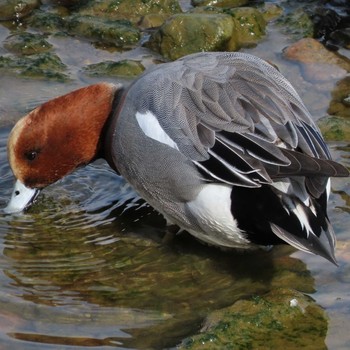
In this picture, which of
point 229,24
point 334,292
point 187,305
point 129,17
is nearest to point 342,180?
point 334,292

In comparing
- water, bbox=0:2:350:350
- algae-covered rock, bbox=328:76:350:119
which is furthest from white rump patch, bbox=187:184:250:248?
algae-covered rock, bbox=328:76:350:119

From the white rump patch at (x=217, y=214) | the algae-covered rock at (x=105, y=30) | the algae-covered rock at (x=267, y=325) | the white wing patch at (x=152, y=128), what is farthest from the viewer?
the algae-covered rock at (x=105, y=30)

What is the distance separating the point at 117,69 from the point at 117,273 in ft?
7.19

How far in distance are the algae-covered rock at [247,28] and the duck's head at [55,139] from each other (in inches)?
83.2

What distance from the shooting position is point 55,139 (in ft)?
16.0

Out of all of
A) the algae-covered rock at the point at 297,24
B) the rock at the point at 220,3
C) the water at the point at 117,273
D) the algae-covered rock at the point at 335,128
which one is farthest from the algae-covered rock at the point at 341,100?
the rock at the point at 220,3

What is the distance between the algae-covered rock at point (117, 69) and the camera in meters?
6.37

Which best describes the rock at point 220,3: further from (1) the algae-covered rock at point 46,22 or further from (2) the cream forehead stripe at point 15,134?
(2) the cream forehead stripe at point 15,134

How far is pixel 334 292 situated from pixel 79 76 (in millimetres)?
2698

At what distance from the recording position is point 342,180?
17.2ft

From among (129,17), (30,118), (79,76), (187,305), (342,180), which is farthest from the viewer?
(129,17)

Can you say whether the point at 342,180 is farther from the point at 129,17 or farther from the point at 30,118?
the point at 129,17

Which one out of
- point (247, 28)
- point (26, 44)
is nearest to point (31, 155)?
point (26, 44)

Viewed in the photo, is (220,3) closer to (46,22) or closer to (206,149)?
(46,22)
